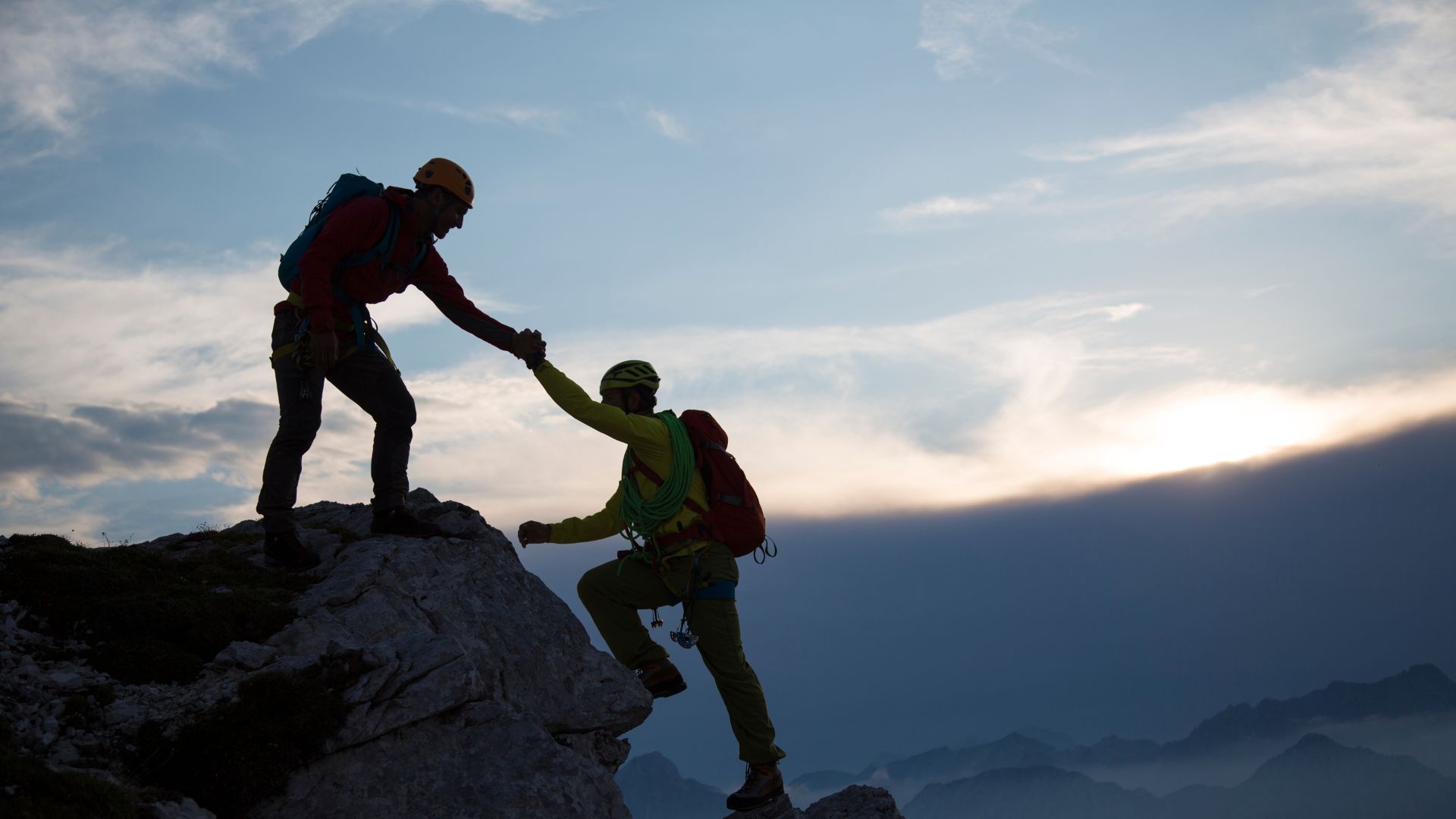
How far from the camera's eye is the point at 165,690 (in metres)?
8.43

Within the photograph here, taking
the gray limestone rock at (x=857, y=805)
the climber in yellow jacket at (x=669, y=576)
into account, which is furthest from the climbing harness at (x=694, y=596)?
the gray limestone rock at (x=857, y=805)

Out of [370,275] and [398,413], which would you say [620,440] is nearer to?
[398,413]

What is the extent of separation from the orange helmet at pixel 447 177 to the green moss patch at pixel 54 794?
646 centimetres

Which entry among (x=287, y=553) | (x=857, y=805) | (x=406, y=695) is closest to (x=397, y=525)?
(x=287, y=553)

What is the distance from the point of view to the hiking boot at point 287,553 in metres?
11.0

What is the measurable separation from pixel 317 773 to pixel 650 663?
443 centimetres

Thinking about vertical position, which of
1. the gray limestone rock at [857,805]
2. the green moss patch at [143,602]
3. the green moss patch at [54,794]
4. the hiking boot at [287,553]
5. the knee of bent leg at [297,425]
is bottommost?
the gray limestone rock at [857,805]

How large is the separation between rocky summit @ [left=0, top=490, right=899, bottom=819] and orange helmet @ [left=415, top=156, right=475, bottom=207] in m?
4.06

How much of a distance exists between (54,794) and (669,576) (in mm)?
5894

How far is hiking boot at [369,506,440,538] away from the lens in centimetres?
1194

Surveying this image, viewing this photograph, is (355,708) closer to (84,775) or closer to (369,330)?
(84,775)

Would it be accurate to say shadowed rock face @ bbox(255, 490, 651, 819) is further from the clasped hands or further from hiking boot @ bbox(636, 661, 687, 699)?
the clasped hands

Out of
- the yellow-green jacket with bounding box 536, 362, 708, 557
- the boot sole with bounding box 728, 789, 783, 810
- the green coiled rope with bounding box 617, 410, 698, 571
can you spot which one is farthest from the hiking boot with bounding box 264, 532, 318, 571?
the boot sole with bounding box 728, 789, 783, 810

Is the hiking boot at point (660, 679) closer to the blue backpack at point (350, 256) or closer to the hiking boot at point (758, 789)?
the hiking boot at point (758, 789)
